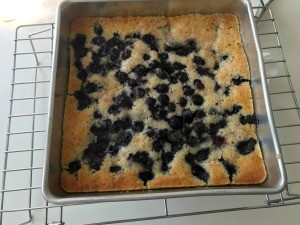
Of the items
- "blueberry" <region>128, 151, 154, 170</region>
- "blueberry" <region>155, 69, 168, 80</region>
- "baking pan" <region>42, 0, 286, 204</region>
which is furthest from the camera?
"blueberry" <region>155, 69, 168, 80</region>

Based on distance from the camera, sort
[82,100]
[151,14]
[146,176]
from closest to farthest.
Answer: [146,176], [82,100], [151,14]

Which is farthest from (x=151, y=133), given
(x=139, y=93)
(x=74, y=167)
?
(x=74, y=167)

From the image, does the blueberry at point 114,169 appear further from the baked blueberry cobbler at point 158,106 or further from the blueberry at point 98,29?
the blueberry at point 98,29

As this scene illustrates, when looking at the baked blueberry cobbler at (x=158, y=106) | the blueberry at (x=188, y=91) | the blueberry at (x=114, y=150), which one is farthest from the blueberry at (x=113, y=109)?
the blueberry at (x=188, y=91)

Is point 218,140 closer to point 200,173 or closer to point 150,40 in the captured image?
point 200,173

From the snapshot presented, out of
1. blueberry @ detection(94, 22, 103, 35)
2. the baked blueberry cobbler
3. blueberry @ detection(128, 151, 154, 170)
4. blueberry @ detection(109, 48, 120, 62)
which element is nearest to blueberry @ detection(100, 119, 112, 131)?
the baked blueberry cobbler

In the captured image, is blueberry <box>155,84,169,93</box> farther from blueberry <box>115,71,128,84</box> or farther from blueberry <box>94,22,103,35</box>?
blueberry <box>94,22,103,35</box>
